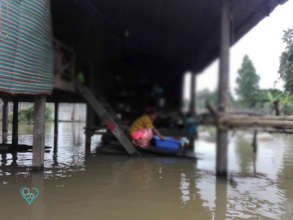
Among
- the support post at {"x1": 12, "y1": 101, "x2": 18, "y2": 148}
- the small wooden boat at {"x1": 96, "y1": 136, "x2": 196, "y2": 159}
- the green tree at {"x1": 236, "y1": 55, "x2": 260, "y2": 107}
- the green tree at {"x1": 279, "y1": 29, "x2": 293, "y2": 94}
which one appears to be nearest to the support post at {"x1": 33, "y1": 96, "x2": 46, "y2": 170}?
the support post at {"x1": 12, "y1": 101, "x2": 18, "y2": 148}

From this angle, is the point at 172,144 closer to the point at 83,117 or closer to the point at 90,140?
the point at 90,140

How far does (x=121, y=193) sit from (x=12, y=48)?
11.3ft

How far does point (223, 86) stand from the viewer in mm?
5695

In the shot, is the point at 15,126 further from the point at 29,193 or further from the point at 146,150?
the point at 146,150

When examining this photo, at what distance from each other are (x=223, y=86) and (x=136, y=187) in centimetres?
305

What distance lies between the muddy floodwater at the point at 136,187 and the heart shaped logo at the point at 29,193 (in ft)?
0.25

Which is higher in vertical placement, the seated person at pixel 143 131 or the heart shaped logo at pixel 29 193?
the seated person at pixel 143 131

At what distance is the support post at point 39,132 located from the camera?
5.59 m

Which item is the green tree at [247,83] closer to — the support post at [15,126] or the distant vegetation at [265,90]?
the distant vegetation at [265,90]

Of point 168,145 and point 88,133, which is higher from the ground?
point 88,133

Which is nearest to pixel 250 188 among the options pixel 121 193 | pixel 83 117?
pixel 121 193

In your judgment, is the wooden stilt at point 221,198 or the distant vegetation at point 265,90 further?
the distant vegetation at point 265,90

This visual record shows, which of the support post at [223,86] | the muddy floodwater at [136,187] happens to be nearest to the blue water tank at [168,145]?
the muddy floodwater at [136,187]

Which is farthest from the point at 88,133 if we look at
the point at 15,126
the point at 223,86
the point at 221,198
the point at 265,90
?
the point at 265,90
